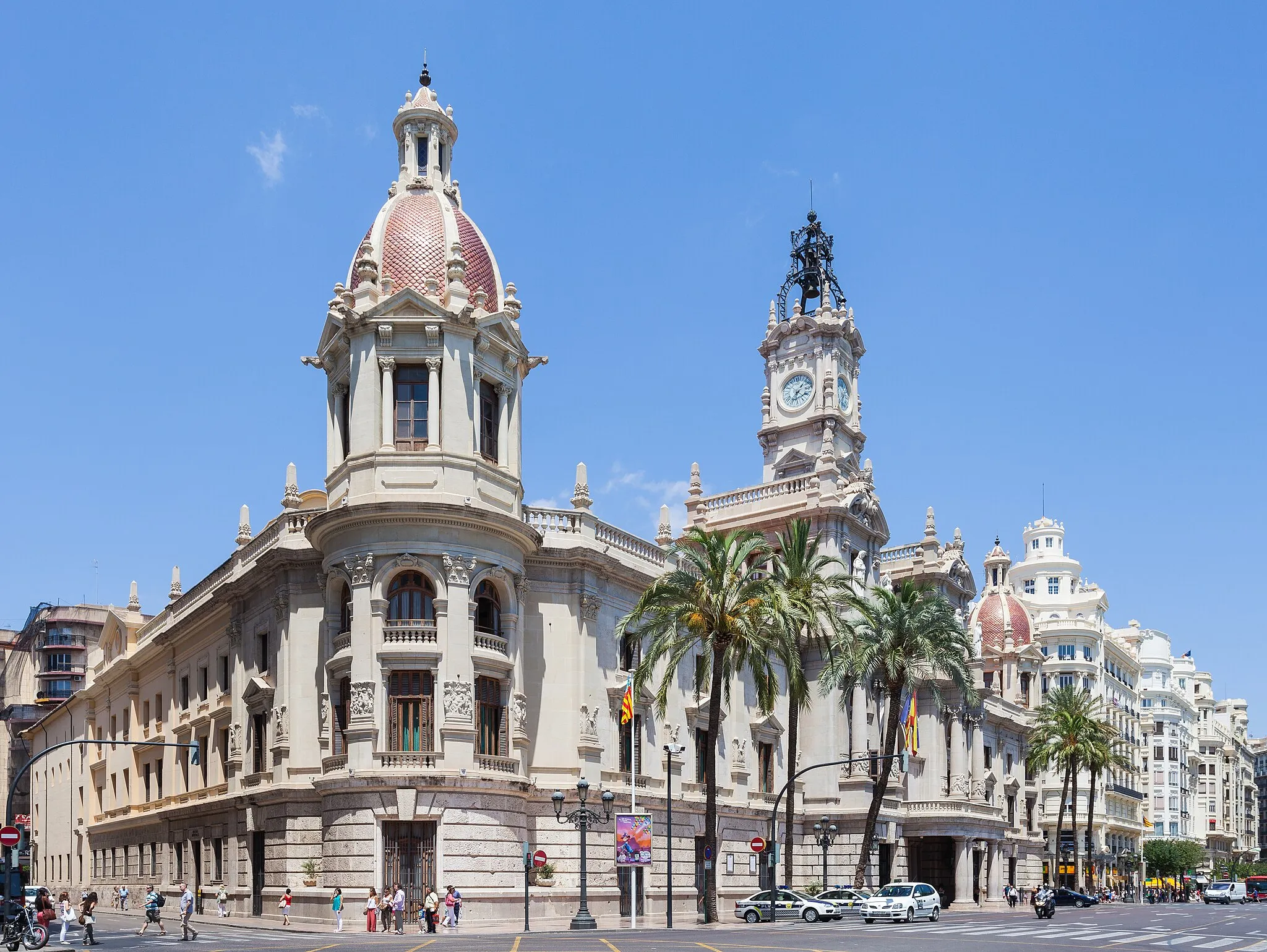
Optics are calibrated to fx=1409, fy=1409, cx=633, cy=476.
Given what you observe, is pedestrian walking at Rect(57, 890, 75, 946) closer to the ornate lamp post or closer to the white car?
the ornate lamp post

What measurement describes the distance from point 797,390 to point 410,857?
4689 cm

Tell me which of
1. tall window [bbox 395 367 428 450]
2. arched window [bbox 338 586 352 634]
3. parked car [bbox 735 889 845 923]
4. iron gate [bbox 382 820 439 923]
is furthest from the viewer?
parked car [bbox 735 889 845 923]

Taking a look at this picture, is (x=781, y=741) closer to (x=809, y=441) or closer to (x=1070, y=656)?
(x=809, y=441)

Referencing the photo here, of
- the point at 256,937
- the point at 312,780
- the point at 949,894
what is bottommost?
the point at 949,894

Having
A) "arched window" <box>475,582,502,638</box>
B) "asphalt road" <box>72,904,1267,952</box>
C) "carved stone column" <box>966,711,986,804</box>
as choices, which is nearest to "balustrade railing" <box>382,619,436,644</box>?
"arched window" <box>475,582,502,638</box>

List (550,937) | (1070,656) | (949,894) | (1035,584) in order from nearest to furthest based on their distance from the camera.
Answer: (550,937), (949,894), (1070,656), (1035,584)

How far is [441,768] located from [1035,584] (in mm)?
109123

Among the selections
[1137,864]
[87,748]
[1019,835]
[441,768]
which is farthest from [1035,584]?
[441,768]

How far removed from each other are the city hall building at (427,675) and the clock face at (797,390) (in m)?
13.1

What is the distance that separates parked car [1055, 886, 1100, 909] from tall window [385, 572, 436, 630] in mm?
58633

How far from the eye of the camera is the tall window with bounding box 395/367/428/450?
52062 mm

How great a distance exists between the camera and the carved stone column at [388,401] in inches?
2041

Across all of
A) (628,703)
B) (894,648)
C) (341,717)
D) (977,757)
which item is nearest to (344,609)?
(341,717)

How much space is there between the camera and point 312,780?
5084cm
